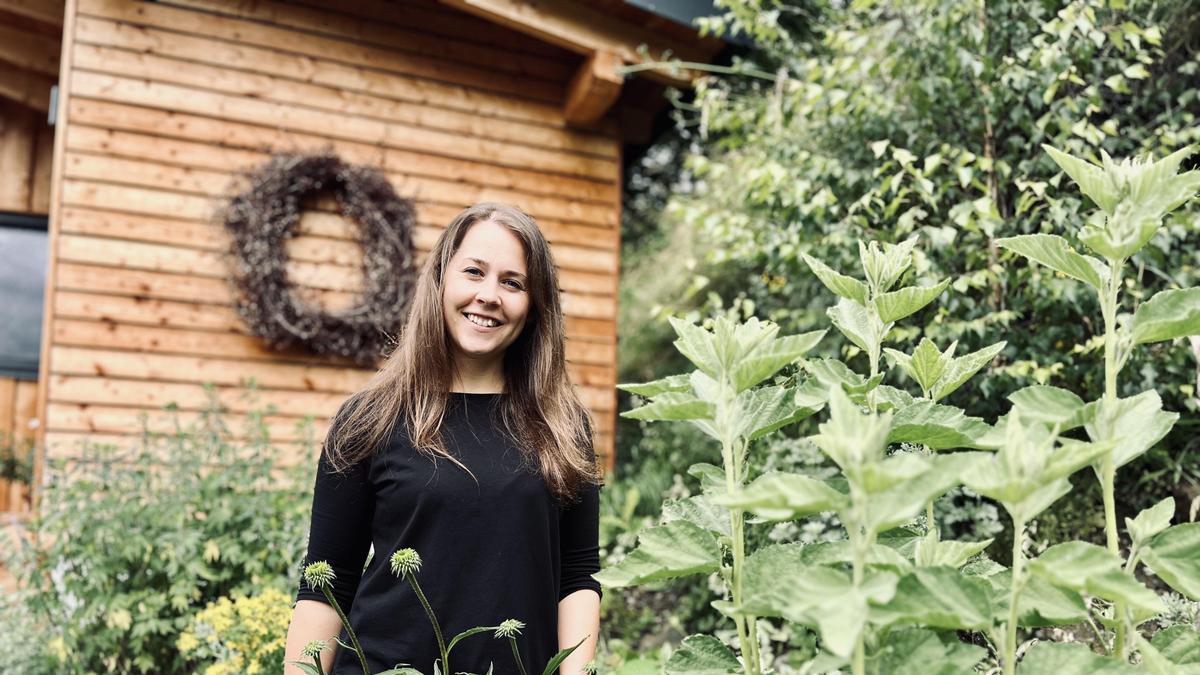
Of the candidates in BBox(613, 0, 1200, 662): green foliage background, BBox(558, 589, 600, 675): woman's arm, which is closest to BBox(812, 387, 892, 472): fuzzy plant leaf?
BBox(558, 589, 600, 675): woman's arm

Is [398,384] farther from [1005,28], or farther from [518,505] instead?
[1005,28]

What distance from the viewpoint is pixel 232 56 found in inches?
195

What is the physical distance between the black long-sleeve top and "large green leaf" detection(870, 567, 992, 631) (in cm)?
114

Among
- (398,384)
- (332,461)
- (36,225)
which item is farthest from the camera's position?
(36,225)

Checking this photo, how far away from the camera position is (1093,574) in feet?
1.72

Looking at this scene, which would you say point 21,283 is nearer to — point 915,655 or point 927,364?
point 927,364

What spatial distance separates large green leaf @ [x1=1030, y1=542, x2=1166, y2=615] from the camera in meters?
0.52

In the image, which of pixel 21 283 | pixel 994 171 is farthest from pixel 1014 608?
pixel 21 283

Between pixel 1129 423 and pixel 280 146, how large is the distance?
494cm

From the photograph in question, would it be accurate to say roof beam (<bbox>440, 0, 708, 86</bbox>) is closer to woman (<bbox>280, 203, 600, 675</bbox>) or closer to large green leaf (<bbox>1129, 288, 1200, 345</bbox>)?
woman (<bbox>280, 203, 600, 675</bbox>)

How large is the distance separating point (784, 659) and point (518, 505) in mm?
2353

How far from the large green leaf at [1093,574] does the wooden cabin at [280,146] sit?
466 centimetres

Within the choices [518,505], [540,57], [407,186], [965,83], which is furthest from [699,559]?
[540,57]

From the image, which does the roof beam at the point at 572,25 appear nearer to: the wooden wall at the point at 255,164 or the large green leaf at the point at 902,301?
the wooden wall at the point at 255,164
